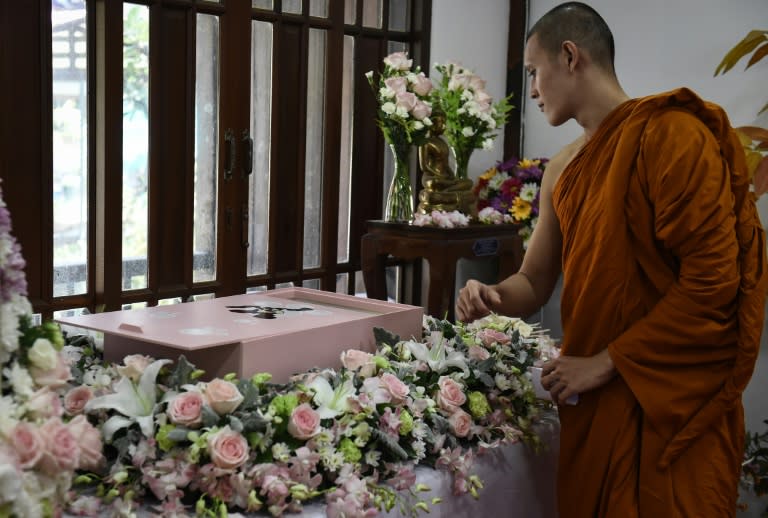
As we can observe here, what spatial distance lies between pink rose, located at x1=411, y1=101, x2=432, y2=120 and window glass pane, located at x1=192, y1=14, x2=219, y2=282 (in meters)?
0.77

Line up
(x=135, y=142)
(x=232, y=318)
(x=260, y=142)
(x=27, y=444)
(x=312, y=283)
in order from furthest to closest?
(x=312, y=283)
(x=260, y=142)
(x=135, y=142)
(x=232, y=318)
(x=27, y=444)

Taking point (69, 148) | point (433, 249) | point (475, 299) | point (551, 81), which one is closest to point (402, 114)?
point (433, 249)

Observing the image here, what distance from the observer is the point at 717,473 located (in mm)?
1564

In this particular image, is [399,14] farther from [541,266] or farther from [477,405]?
[477,405]

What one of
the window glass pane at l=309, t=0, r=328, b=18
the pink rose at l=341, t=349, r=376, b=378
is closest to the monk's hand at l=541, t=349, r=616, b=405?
the pink rose at l=341, t=349, r=376, b=378

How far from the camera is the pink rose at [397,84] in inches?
136

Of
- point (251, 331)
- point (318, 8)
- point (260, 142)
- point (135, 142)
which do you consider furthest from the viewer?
point (318, 8)

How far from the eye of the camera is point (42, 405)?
0.85 m

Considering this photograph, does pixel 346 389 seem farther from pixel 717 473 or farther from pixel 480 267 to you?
pixel 480 267

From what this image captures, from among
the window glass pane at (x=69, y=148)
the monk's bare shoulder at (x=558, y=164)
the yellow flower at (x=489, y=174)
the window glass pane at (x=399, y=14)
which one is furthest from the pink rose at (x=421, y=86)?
the monk's bare shoulder at (x=558, y=164)

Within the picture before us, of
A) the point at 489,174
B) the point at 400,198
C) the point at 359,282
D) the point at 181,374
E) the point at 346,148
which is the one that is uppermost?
the point at 346,148

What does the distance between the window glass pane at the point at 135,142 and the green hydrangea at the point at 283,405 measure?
2.16 m

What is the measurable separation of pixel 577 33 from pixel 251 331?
0.87 meters

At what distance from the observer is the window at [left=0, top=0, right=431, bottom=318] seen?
2.90 m
